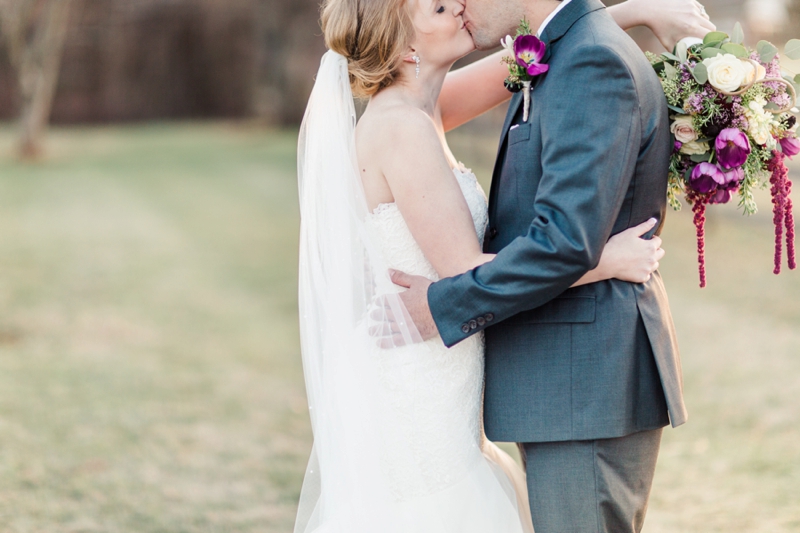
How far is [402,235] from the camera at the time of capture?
2.42 meters

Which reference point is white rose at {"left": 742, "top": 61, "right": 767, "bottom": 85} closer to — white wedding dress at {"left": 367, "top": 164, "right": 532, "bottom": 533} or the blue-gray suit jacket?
the blue-gray suit jacket

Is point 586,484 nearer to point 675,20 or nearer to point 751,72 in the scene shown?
point 751,72

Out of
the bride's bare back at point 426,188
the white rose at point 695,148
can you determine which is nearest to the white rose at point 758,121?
the white rose at point 695,148

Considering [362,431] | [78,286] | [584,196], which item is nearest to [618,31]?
[584,196]

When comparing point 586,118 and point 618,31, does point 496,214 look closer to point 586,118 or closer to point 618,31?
point 586,118

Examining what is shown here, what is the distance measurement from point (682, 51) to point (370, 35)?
0.91 meters

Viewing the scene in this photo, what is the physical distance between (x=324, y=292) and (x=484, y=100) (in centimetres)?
102

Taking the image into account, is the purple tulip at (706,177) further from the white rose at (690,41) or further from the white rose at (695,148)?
the white rose at (690,41)

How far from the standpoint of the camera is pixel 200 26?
29156 millimetres

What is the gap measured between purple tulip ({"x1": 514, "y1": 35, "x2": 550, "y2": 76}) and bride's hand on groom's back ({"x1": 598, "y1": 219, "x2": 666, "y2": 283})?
0.49 m

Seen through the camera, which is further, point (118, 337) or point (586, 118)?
point (118, 337)

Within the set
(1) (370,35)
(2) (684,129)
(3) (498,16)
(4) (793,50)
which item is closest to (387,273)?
(1) (370,35)

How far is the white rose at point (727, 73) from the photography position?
208 cm

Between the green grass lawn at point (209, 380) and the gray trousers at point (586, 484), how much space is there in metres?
1.90
